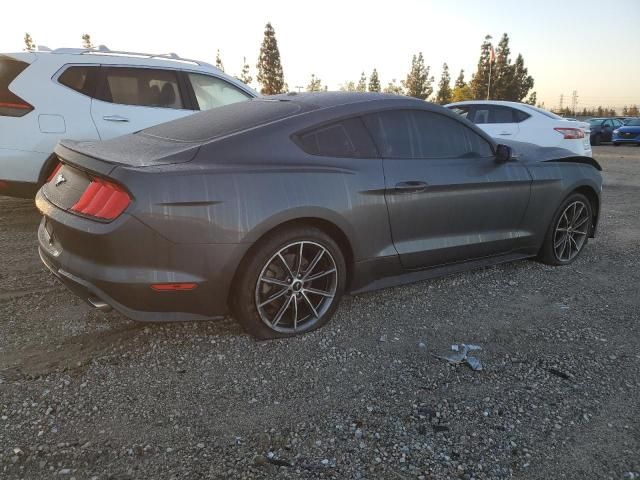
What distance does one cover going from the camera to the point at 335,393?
2.62m

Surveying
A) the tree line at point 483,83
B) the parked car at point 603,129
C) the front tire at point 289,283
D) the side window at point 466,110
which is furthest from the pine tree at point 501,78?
the front tire at point 289,283

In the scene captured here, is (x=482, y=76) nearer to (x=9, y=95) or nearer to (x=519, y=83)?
(x=519, y=83)

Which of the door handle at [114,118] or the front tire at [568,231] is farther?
the door handle at [114,118]

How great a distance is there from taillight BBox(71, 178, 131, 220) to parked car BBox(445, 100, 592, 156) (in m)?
7.14

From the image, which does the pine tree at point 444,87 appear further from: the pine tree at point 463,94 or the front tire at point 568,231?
the front tire at point 568,231

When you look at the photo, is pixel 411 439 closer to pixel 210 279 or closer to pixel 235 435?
pixel 235 435

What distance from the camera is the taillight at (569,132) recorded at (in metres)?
8.77

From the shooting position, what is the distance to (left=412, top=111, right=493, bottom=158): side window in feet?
12.2

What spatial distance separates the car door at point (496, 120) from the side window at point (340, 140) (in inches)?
267

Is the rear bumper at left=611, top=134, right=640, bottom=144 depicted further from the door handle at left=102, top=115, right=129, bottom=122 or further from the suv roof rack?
the door handle at left=102, top=115, right=129, bottom=122

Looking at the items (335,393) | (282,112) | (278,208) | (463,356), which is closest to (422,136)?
(282,112)

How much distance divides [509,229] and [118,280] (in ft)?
10.3

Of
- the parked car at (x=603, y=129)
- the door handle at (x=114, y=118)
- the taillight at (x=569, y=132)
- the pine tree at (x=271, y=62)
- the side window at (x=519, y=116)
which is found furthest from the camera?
the pine tree at (x=271, y=62)

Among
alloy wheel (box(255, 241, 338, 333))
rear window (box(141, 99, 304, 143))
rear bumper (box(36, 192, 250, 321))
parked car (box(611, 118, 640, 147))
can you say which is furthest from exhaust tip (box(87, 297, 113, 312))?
parked car (box(611, 118, 640, 147))
